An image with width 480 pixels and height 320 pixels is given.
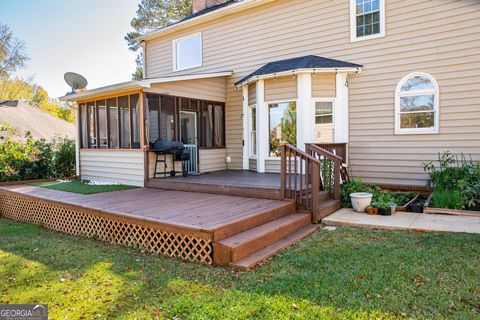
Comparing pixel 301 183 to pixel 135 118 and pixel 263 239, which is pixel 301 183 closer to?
pixel 263 239

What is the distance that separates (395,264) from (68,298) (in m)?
3.48

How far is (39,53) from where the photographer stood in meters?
26.5

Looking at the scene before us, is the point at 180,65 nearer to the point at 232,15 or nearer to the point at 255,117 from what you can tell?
the point at 232,15

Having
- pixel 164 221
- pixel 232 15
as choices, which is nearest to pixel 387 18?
pixel 232 15

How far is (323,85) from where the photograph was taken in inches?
312

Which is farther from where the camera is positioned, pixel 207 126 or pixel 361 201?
pixel 207 126

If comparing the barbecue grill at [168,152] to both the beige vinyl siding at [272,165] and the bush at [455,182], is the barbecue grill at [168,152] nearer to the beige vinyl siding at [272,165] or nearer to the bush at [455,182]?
the beige vinyl siding at [272,165]

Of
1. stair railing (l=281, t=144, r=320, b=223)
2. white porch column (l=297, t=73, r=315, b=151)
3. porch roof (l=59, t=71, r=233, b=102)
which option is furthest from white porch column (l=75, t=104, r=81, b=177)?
stair railing (l=281, t=144, r=320, b=223)

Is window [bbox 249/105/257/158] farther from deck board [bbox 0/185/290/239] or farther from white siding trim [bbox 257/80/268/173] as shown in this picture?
deck board [bbox 0/185/290/239]

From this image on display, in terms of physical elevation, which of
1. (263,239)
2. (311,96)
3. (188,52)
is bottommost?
(263,239)

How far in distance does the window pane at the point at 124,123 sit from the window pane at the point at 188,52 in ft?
11.7

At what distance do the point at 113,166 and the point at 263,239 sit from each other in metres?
6.19

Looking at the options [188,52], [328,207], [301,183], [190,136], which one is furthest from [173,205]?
[188,52]

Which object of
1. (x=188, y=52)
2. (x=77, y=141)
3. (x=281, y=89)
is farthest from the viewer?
(x=188, y=52)
